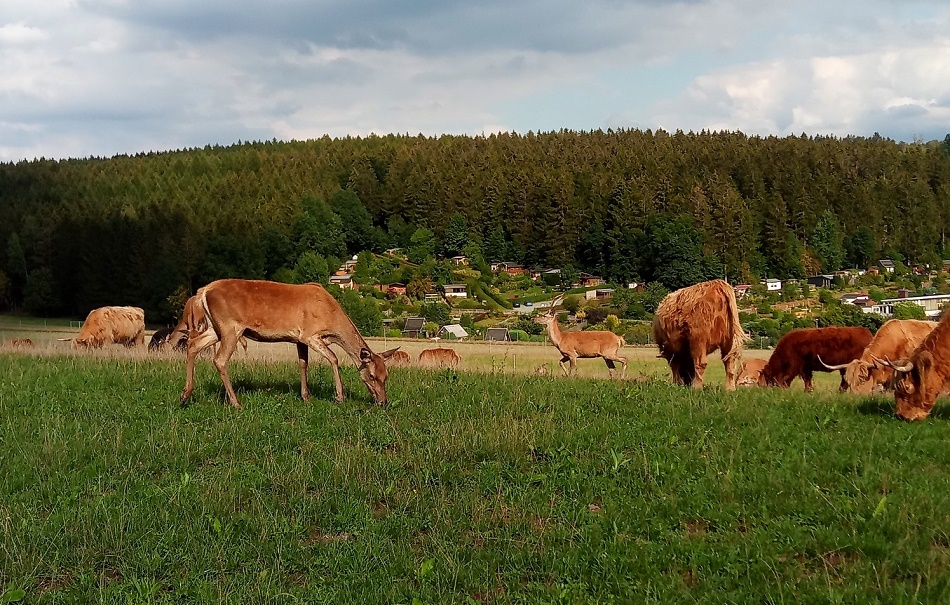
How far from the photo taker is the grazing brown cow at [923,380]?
32.5 ft

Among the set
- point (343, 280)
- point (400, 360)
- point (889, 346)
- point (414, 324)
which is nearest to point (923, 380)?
point (889, 346)

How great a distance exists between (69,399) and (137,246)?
93.5 metres

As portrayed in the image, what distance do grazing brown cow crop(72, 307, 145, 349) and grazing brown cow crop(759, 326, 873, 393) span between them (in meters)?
19.8

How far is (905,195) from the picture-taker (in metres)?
128

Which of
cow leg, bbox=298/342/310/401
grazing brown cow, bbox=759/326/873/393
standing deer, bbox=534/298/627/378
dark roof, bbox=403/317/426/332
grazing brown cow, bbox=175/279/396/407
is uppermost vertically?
grazing brown cow, bbox=175/279/396/407

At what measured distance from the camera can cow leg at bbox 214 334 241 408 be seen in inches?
450

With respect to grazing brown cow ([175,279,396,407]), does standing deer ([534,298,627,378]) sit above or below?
below


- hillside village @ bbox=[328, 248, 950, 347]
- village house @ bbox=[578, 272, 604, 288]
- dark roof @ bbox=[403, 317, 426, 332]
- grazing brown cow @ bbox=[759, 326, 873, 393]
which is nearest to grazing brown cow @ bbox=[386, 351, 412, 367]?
grazing brown cow @ bbox=[759, 326, 873, 393]

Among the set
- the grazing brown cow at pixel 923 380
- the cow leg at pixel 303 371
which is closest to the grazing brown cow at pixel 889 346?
the grazing brown cow at pixel 923 380

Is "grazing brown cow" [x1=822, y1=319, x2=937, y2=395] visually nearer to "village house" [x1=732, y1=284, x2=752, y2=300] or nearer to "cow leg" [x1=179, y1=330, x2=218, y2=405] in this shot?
"cow leg" [x1=179, y1=330, x2=218, y2=405]

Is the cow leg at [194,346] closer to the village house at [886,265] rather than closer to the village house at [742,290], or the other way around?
the village house at [742,290]

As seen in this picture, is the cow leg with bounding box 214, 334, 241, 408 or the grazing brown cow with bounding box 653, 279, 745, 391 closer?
the cow leg with bounding box 214, 334, 241, 408

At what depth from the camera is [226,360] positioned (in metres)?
11.8

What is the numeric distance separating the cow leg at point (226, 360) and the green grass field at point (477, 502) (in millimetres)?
299
